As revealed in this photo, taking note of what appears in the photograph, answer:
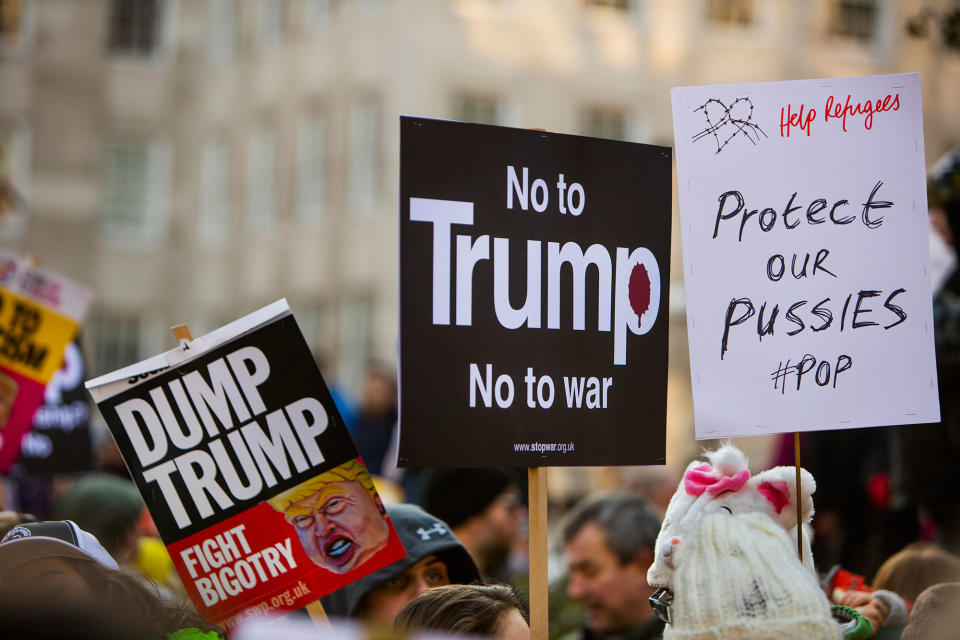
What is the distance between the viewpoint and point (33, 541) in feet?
9.40

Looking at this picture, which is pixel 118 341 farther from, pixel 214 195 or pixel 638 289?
pixel 638 289

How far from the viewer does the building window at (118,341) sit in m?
28.5

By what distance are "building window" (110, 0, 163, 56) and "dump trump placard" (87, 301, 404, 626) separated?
27391 mm

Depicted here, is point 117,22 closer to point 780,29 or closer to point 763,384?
point 780,29

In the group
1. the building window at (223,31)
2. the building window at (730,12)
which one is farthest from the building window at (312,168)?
the building window at (730,12)

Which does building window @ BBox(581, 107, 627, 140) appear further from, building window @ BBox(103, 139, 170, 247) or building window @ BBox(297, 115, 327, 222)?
building window @ BBox(103, 139, 170, 247)

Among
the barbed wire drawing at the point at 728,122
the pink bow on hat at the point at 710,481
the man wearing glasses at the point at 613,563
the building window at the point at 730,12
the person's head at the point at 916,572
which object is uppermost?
the building window at the point at 730,12

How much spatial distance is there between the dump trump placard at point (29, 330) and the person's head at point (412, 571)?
6.08 feet

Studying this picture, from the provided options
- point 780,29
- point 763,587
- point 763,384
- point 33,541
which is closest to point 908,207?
point 763,384

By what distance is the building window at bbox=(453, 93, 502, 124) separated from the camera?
899 inches

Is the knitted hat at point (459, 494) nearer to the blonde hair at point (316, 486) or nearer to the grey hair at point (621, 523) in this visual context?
the grey hair at point (621, 523)

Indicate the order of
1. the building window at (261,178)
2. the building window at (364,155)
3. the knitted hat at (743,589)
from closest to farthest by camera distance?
the knitted hat at (743,589) < the building window at (364,155) < the building window at (261,178)

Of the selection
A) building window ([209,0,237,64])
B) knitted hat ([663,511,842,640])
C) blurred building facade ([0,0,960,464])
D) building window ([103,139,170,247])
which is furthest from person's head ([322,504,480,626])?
building window ([103,139,170,247])

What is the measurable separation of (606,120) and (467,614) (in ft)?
70.7
